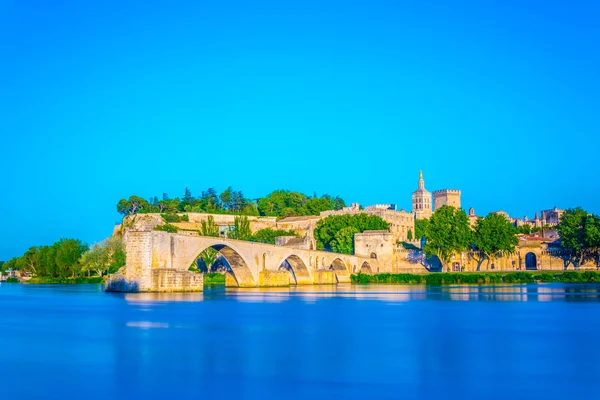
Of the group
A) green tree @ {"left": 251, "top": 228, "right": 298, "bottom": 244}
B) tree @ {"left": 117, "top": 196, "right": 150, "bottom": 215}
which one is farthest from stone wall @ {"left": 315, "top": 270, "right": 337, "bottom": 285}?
tree @ {"left": 117, "top": 196, "right": 150, "bottom": 215}

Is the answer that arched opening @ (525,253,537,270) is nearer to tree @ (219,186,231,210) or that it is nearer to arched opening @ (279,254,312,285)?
arched opening @ (279,254,312,285)

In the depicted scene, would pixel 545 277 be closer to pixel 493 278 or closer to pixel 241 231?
pixel 493 278

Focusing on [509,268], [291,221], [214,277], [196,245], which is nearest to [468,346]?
[196,245]

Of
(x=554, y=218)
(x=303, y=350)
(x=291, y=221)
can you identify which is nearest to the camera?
(x=303, y=350)

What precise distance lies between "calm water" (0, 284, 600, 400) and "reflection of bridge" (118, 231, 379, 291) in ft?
28.5

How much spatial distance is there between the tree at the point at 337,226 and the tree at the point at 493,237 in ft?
53.1

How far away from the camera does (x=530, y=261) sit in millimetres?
79000

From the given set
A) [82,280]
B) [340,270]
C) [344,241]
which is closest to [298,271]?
[340,270]

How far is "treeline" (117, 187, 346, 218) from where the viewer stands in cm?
10438

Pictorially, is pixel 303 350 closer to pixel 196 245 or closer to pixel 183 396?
pixel 183 396

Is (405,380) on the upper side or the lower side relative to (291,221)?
lower

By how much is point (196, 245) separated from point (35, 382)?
3093cm

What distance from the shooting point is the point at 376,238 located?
267 feet

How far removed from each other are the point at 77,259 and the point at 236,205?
46.8 m
